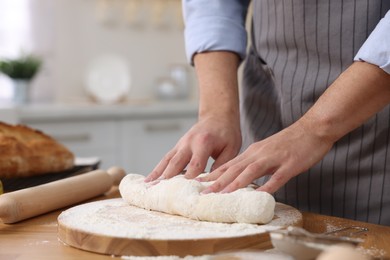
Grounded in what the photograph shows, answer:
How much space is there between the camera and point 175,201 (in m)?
0.91

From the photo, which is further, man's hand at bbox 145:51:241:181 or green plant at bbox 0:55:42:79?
green plant at bbox 0:55:42:79

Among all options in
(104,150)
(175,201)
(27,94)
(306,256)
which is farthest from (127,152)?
(306,256)

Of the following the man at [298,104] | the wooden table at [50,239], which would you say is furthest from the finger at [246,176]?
the wooden table at [50,239]

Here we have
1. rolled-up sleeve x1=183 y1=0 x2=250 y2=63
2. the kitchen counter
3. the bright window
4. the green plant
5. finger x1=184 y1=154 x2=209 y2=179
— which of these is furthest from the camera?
the bright window

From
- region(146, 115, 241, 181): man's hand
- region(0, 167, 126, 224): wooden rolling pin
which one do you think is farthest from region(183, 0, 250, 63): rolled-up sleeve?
region(0, 167, 126, 224): wooden rolling pin

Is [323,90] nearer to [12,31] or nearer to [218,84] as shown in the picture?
[218,84]

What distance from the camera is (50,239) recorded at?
2.96 feet

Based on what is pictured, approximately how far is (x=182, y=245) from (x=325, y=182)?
462mm

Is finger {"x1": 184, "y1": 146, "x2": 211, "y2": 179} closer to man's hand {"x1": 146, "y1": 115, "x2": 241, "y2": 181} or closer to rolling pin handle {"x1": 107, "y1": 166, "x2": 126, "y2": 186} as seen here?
man's hand {"x1": 146, "y1": 115, "x2": 241, "y2": 181}

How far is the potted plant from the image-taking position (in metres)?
3.11

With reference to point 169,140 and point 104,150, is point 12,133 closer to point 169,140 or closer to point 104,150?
point 104,150

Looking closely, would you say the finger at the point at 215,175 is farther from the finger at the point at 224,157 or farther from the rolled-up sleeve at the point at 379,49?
the rolled-up sleeve at the point at 379,49

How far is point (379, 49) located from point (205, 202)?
33 centimetres

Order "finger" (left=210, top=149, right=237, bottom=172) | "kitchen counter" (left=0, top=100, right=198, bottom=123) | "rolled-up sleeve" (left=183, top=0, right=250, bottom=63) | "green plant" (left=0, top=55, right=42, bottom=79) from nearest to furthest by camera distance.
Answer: "finger" (left=210, top=149, right=237, bottom=172)
"rolled-up sleeve" (left=183, top=0, right=250, bottom=63)
"kitchen counter" (left=0, top=100, right=198, bottom=123)
"green plant" (left=0, top=55, right=42, bottom=79)
